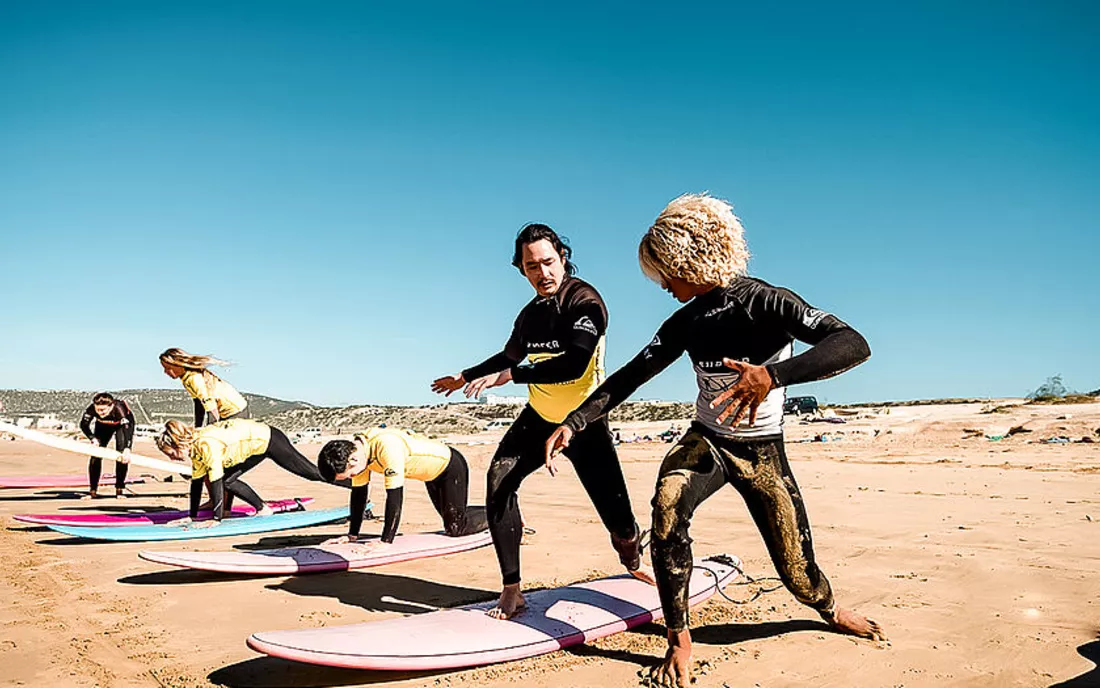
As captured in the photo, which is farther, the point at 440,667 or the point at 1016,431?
the point at 1016,431

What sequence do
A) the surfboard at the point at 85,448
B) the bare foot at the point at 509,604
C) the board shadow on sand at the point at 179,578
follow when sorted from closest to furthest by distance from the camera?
the bare foot at the point at 509,604
the board shadow on sand at the point at 179,578
the surfboard at the point at 85,448

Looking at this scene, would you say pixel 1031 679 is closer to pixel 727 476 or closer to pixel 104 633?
pixel 727 476

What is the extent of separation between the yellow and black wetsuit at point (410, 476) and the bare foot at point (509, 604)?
2329 mm

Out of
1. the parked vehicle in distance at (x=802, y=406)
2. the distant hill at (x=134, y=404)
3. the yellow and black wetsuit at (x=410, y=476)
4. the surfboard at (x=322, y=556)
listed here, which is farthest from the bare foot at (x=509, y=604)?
the distant hill at (x=134, y=404)

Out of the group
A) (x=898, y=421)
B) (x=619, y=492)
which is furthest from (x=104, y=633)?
(x=898, y=421)

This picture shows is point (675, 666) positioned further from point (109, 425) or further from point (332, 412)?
point (332, 412)

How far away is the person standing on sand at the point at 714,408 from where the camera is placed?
3752 mm

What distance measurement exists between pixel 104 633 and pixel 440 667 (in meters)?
2.42

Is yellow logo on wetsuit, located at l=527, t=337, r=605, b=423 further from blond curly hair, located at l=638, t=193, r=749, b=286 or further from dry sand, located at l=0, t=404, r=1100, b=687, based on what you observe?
A: dry sand, located at l=0, t=404, r=1100, b=687

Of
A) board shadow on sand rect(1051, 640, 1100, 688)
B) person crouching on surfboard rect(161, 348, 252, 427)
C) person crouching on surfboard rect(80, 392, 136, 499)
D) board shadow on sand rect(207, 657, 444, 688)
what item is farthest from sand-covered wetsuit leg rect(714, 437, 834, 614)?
person crouching on surfboard rect(80, 392, 136, 499)

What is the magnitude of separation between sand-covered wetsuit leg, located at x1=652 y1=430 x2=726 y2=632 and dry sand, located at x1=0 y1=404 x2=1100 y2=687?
39 cm

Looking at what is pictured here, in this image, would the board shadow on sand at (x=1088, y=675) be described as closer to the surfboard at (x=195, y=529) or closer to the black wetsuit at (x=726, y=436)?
the black wetsuit at (x=726, y=436)

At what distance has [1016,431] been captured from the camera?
1942cm

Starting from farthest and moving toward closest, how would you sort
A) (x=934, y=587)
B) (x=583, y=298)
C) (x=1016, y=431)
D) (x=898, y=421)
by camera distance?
1. (x=898, y=421)
2. (x=1016, y=431)
3. (x=934, y=587)
4. (x=583, y=298)
